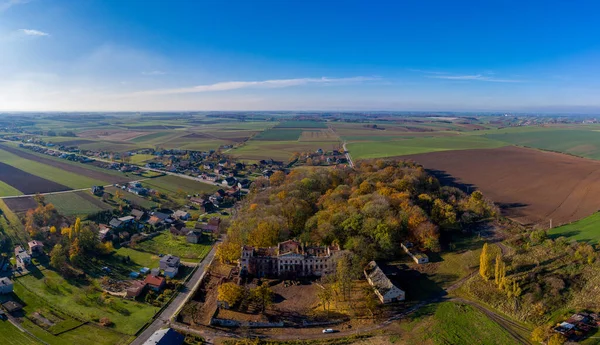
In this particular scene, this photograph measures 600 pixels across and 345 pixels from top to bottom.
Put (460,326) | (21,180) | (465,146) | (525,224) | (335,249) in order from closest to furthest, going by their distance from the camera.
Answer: (460,326), (335,249), (525,224), (21,180), (465,146)

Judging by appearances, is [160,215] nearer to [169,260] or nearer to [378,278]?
[169,260]

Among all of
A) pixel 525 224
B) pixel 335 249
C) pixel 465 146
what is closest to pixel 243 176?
pixel 335 249

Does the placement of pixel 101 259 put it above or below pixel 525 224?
below

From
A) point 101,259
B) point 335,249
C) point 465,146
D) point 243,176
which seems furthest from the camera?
point 465,146

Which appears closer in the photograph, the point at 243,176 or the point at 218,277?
the point at 218,277

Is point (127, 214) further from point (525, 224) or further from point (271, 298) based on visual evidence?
point (525, 224)

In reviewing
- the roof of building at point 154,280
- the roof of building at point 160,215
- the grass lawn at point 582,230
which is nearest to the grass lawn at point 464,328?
the grass lawn at point 582,230
